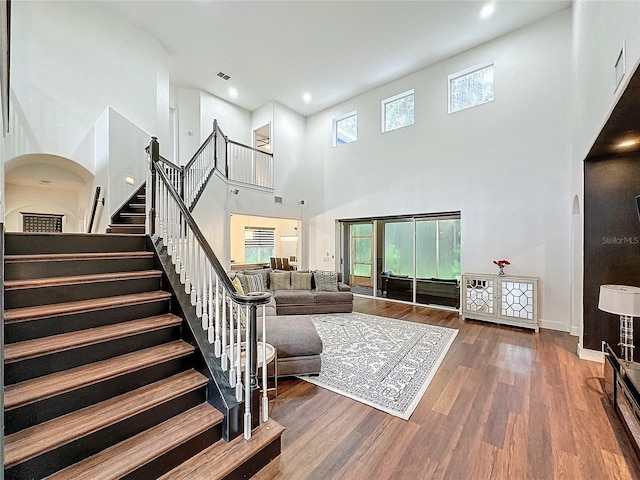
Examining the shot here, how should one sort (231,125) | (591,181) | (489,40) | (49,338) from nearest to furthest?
(49,338) < (591,181) < (489,40) < (231,125)

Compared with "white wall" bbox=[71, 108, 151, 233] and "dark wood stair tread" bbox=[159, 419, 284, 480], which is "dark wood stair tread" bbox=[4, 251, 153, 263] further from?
"white wall" bbox=[71, 108, 151, 233]

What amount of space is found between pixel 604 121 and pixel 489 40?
4.47 meters

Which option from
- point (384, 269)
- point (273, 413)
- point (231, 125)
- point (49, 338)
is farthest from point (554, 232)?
point (231, 125)

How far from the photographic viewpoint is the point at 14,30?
13.1 feet

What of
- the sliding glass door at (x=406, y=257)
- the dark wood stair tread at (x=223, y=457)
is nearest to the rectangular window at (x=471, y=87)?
the sliding glass door at (x=406, y=257)

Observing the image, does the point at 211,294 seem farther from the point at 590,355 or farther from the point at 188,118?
the point at 188,118

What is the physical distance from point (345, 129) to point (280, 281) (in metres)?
5.05

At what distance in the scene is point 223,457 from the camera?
177 cm

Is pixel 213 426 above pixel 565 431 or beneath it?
above

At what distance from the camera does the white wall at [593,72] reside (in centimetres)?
186

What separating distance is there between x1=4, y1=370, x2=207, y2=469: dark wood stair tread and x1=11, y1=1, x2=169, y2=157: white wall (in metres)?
4.28

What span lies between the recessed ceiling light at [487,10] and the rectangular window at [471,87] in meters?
0.99

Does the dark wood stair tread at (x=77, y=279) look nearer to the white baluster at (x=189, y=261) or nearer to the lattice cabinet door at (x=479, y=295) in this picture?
the white baluster at (x=189, y=261)

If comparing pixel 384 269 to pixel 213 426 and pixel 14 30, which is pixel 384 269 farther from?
pixel 14 30
